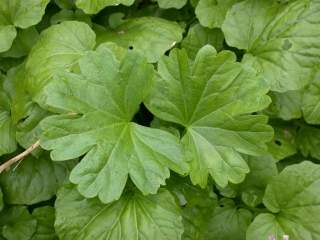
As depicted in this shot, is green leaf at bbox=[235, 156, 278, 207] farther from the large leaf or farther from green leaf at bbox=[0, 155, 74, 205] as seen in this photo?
the large leaf

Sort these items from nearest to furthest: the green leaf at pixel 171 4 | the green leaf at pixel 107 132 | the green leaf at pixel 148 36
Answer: the green leaf at pixel 107 132 → the green leaf at pixel 148 36 → the green leaf at pixel 171 4

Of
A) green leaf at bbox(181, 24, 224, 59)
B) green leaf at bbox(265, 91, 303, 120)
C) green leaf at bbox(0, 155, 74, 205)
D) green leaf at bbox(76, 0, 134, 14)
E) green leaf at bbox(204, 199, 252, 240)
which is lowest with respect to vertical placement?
green leaf at bbox(0, 155, 74, 205)

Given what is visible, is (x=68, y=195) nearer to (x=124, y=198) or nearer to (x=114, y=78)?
(x=124, y=198)

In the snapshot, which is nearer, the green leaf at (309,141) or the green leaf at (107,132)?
the green leaf at (107,132)

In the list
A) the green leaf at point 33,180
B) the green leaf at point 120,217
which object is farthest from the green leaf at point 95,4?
the green leaf at point 120,217

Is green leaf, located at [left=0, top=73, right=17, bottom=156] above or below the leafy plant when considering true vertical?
below

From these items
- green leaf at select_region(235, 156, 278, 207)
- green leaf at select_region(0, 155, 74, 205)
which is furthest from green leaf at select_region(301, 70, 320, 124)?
green leaf at select_region(0, 155, 74, 205)

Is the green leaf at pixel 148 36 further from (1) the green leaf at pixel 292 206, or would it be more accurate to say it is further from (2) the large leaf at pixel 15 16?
(1) the green leaf at pixel 292 206
